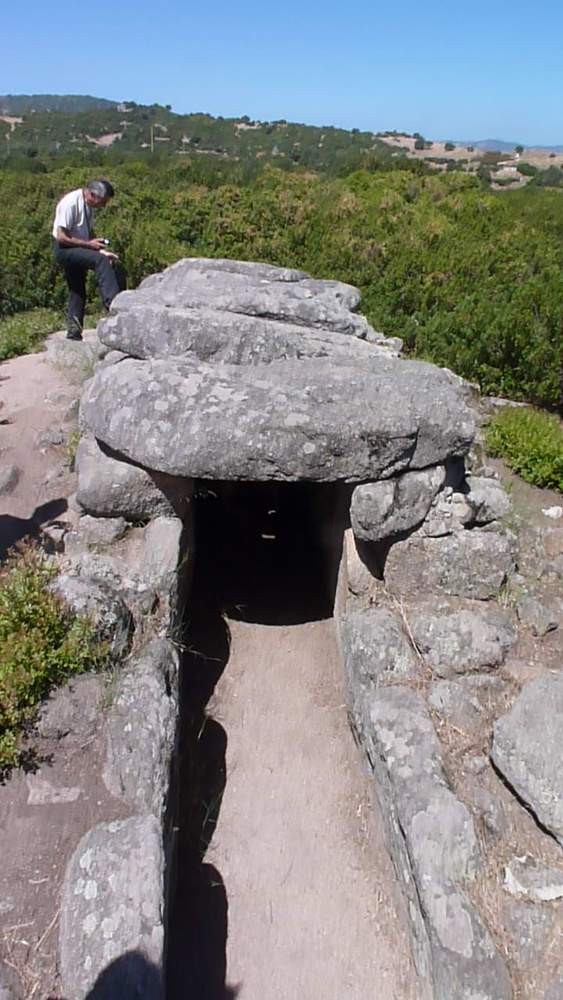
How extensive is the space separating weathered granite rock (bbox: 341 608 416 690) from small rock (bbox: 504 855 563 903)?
5.40ft

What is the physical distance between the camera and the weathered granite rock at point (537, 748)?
496 centimetres

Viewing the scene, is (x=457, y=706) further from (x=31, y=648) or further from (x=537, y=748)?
(x=31, y=648)

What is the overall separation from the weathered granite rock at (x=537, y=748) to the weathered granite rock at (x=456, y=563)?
3.74 ft

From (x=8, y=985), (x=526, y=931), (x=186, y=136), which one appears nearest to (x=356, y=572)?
(x=526, y=931)

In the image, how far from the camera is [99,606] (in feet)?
18.5

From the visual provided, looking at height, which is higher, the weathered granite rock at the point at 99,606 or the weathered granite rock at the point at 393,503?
the weathered granite rock at the point at 393,503

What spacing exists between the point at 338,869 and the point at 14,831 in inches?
99.2

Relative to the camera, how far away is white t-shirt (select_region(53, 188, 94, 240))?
30.9 ft

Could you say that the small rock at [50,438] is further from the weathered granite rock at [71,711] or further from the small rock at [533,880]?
the small rock at [533,880]

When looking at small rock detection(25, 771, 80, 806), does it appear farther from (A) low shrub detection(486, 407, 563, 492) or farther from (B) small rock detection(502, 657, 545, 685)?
(A) low shrub detection(486, 407, 563, 492)

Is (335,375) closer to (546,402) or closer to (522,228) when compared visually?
(546,402)

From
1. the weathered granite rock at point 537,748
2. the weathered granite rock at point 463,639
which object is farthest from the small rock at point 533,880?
the weathered granite rock at point 463,639

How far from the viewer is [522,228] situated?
17.7m

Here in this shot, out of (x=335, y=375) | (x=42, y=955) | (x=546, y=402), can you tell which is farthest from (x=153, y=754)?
(x=546, y=402)
